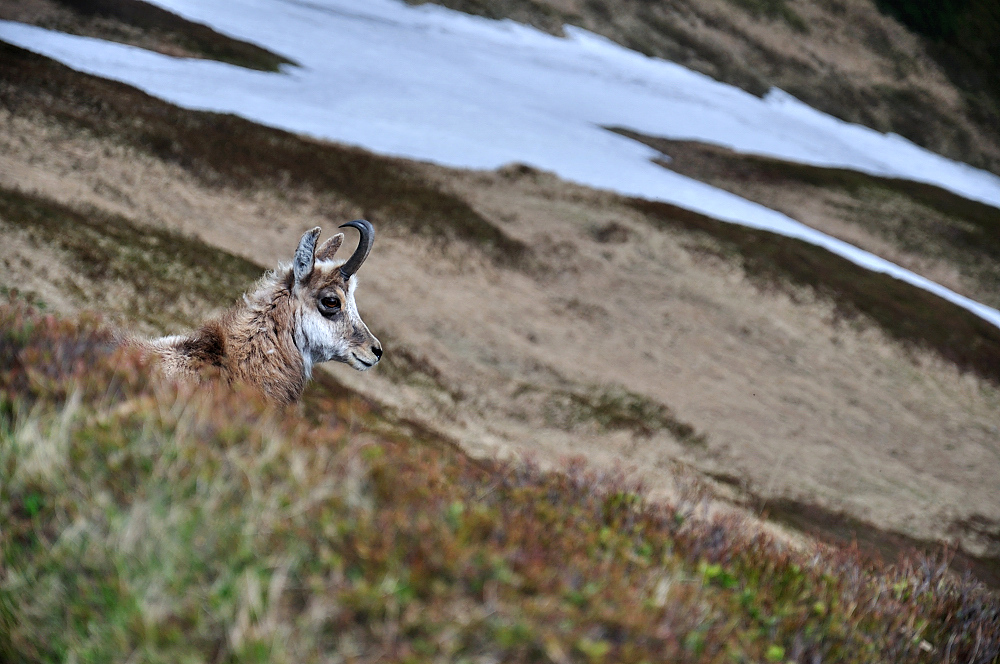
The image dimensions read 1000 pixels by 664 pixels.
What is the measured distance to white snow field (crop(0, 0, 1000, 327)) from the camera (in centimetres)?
4872

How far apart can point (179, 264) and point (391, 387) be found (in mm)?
9108

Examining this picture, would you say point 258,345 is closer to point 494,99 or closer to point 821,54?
point 494,99

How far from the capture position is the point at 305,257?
10555 millimetres

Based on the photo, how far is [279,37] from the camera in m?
63.5

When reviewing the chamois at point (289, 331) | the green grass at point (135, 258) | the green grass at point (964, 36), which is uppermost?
the green grass at point (964, 36)

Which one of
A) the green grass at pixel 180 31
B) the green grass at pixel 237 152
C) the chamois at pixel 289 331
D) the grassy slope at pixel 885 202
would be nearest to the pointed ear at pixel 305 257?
the chamois at pixel 289 331

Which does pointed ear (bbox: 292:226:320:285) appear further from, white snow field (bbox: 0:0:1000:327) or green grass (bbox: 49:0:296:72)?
green grass (bbox: 49:0:296:72)

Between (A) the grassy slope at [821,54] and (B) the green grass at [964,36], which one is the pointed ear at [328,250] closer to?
(A) the grassy slope at [821,54]

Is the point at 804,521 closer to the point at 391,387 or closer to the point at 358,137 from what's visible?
the point at 391,387

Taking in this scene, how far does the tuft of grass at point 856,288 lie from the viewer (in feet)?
143

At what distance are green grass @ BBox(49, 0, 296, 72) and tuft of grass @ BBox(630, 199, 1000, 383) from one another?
29.2 m

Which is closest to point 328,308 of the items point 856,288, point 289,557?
point 289,557

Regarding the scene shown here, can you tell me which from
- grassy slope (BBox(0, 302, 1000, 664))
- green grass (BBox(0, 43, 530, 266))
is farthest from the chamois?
green grass (BBox(0, 43, 530, 266))

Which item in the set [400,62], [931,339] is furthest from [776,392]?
[400,62]
